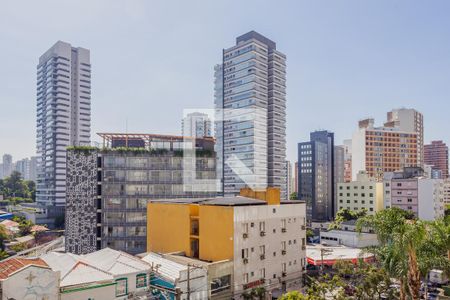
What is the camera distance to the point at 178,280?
26.7 meters

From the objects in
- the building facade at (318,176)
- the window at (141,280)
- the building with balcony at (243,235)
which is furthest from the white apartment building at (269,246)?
the building facade at (318,176)

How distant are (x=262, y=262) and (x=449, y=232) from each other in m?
15.4

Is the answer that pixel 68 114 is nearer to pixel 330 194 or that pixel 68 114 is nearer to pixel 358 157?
pixel 330 194

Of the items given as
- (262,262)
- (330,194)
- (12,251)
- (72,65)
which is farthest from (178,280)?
(72,65)

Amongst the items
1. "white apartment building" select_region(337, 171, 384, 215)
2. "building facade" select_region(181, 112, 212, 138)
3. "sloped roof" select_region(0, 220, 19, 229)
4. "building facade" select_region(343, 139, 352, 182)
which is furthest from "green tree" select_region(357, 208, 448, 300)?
"building facade" select_region(343, 139, 352, 182)

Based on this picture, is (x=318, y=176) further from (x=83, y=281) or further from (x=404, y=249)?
(x=83, y=281)

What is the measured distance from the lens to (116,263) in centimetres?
2728

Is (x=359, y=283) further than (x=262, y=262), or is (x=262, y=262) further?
(x=262, y=262)

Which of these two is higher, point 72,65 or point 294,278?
point 72,65

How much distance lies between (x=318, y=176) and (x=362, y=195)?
23.7m

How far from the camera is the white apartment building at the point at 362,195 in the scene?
90.8 meters

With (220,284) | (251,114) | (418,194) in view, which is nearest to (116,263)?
(220,284)

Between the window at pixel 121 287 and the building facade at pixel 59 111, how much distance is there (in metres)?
96.2

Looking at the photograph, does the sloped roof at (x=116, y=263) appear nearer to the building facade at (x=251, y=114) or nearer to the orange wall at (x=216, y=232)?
the orange wall at (x=216, y=232)
